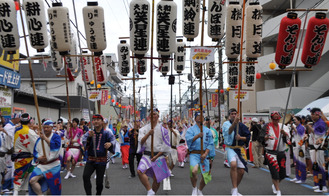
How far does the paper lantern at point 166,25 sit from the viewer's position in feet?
29.2

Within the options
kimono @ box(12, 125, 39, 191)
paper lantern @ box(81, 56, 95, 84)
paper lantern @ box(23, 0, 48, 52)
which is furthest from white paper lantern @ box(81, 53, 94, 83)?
kimono @ box(12, 125, 39, 191)

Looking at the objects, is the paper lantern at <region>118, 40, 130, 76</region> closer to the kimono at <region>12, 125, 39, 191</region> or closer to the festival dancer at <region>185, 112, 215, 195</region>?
the festival dancer at <region>185, 112, 215, 195</region>

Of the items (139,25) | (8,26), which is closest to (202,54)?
(139,25)

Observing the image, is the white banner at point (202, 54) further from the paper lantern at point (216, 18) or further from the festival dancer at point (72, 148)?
the festival dancer at point (72, 148)

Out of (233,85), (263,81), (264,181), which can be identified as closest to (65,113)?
(263,81)

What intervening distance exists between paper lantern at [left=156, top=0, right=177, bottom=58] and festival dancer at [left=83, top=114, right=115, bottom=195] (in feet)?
10.5

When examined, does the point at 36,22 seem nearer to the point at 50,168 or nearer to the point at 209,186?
the point at 50,168

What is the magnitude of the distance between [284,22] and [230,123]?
304 centimetres

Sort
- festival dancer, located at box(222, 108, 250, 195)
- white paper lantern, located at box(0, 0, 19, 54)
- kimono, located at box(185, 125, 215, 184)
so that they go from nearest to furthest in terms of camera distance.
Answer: kimono, located at box(185, 125, 215, 184)
festival dancer, located at box(222, 108, 250, 195)
white paper lantern, located at box(0, 0, 19, 54)

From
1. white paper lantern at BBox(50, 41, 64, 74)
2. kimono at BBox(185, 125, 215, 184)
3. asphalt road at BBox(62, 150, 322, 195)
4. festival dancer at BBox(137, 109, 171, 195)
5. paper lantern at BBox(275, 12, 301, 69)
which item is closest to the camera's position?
festival dancer at BBox(137, 109, 171, 195)

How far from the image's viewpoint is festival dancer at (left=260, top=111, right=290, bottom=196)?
8.07 m

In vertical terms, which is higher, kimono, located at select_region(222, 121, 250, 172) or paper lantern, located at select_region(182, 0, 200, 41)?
paper lantern, located at select_region(182, 0, 200, 41)

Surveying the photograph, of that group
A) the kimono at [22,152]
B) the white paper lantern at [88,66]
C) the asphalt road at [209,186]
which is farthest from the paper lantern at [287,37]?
the white paper lantern at [88,66]

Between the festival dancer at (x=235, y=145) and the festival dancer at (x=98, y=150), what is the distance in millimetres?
2917
